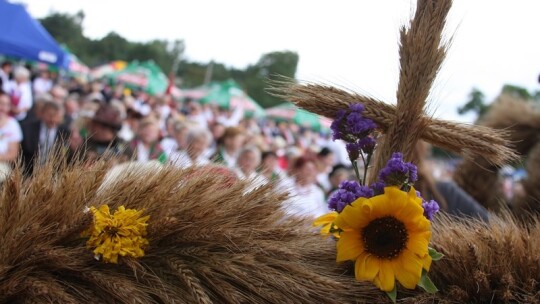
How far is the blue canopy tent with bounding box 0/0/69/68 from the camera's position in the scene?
10305 mm

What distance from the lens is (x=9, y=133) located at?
16.9 feet

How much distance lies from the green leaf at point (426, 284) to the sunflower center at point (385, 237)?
0.09 metres

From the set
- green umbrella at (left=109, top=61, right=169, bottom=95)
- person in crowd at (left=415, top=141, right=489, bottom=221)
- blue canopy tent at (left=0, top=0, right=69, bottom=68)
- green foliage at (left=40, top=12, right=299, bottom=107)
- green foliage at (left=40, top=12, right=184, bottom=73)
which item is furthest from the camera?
green foliage at (left=40, top=12, right=184, bottom=73)

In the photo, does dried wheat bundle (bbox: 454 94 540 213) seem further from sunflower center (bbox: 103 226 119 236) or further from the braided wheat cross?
sunflower center (bbox: 103 226 119 236)

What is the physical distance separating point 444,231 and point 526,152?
3763 mm

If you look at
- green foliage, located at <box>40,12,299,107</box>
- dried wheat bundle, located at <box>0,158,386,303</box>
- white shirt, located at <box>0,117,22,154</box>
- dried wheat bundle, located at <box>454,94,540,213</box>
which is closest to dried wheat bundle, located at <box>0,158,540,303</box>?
dried wheat bundle, located at <box>0,158,386,303</box>

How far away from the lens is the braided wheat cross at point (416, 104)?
1480 millimetres

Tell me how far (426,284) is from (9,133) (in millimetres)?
4836

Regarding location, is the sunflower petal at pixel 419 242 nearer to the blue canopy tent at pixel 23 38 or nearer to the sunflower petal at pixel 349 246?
the sunflower petal at pixel 349 246

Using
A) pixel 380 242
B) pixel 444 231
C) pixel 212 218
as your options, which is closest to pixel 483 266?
pixel 444 231

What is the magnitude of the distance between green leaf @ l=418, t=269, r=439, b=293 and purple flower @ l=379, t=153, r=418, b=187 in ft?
0.81

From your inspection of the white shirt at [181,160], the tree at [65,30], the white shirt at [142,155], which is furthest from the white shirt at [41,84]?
the tree at [65,30]

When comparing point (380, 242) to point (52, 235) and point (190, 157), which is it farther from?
point (52, 235)

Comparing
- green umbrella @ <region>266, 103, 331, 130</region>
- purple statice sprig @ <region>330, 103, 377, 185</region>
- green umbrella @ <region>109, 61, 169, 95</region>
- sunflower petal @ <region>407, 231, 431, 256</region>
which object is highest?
purple statice sprig @ <region>330, 103, 377, 185</region>
